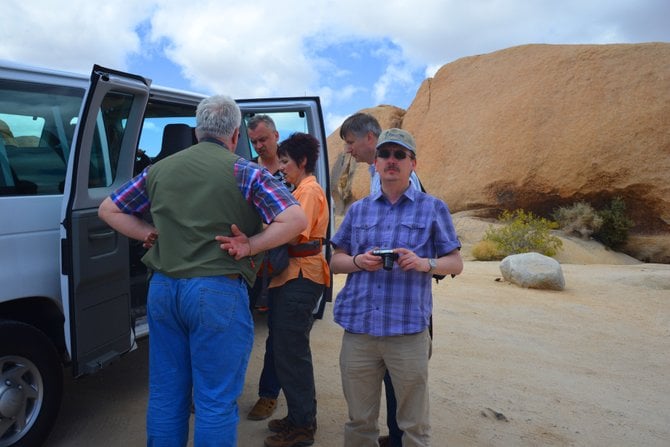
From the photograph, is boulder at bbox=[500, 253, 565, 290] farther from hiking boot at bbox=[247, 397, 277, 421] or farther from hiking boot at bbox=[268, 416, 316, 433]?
hiking boot at bbox=[268, 416, 316, 433]

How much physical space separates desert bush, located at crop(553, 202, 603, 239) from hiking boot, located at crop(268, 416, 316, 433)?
45.3 feet

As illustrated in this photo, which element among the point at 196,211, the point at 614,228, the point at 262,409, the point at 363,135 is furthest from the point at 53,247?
the point at 614,228

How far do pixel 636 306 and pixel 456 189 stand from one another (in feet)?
37.7

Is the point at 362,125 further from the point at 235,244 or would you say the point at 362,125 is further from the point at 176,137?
the point at 176,137

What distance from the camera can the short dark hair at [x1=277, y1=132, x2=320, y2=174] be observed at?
317cm

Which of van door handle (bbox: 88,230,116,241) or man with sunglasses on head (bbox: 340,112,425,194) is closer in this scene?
van door handle (bbox: 88,230,116,241)

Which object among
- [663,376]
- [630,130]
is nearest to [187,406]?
[663,376]

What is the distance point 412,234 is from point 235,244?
81cm

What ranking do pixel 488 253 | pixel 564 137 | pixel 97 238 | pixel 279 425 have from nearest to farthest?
1. pixel 97 238
2. pixel 279 425
3. pixel 488 253
4. pixel 564 137

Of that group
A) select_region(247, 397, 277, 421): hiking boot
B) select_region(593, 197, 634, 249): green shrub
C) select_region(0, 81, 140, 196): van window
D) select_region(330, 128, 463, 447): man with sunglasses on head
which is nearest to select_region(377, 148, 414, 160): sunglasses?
select_region(330, 128, 463, 447): man with sunglasses on head

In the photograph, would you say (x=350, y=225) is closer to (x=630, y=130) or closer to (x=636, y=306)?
(x=636, y=306)

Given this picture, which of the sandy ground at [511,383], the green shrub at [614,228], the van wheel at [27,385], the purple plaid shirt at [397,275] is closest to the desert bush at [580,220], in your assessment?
the green shrub at [614,228]

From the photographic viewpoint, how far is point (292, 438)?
309 cm

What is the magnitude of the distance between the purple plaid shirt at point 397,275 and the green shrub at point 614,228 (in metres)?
14.4
